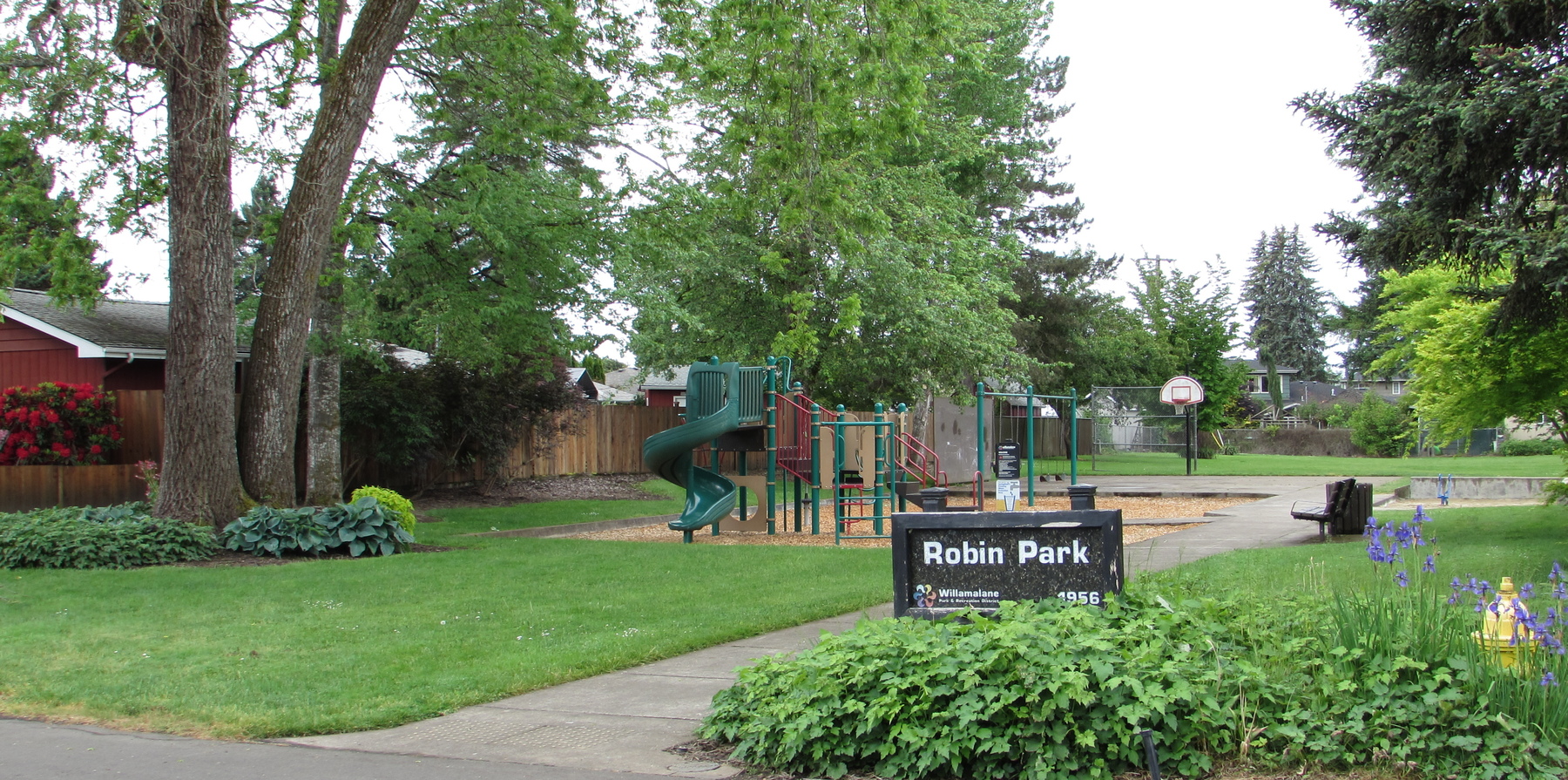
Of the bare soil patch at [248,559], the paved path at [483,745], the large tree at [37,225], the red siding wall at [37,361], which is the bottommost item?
the paved path at [483,745]

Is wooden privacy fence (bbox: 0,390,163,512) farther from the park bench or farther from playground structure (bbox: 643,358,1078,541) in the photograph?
the park bench

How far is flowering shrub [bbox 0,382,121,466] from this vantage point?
1939cm

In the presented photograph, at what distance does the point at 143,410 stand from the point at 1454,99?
68.5ft

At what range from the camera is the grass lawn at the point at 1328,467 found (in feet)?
104

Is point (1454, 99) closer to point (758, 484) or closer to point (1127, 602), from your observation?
point (1127, 602)

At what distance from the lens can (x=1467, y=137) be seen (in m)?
9.12

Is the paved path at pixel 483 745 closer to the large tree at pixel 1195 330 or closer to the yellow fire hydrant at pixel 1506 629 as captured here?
the yellow fire hydrant at pixel 1506 629

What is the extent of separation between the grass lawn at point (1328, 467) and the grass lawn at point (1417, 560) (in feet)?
51.0

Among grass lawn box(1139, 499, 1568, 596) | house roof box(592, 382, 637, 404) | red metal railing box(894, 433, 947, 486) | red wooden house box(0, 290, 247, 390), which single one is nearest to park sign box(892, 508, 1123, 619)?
grass lawn box(1139, 499, 1568, 596)

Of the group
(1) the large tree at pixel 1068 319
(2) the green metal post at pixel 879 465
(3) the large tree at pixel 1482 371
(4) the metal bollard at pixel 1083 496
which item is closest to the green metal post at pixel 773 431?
(2) the green metal post at pixel 879 465

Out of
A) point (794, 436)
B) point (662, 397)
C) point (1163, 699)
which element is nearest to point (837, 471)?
point (794, 436)

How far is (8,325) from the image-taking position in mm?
22875

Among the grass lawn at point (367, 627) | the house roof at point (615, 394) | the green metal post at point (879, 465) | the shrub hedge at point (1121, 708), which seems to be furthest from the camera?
the house roof at point (615, 394)

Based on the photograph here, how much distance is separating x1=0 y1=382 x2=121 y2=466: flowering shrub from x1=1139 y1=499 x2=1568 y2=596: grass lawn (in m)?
18.3
